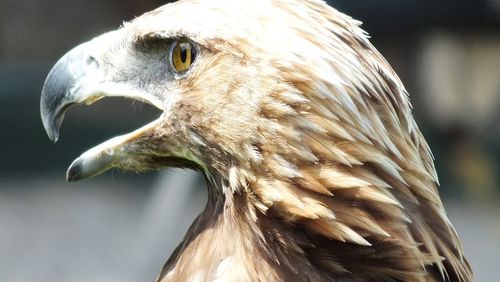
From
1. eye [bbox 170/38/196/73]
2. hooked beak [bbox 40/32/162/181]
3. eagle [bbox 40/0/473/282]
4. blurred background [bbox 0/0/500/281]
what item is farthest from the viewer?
blurred background [bbox 0/0/500/281]

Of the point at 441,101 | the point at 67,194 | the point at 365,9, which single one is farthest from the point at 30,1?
the point at 441,101

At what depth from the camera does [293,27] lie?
7.39 feet

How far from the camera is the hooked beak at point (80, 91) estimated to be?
2492mm

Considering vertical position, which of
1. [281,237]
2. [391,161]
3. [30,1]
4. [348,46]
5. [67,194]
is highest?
[348,46]

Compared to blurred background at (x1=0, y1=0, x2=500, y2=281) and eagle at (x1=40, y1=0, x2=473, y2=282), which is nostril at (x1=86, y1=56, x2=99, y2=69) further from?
blurred background at (x1=0, y1=0, x2=500, y2=281)

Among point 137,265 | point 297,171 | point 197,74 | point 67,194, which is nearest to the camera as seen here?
point 297,171

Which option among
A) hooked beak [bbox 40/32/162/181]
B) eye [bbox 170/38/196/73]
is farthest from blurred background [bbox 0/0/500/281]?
eye [bbox 170/38/196/73]

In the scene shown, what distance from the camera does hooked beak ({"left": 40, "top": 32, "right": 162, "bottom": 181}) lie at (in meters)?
2.49

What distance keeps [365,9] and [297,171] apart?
19.3 ft

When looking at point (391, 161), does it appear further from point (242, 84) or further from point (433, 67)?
point (433, 67)

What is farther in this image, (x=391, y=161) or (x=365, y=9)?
(x=365, y=9)

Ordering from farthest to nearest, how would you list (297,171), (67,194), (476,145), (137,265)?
(476,145)
(67,194)
(137,265)
(297,171)

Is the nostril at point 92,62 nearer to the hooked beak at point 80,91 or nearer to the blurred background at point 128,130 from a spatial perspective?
the hooked beak at point 80,91

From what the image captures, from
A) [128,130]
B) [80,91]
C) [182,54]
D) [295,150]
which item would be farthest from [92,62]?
[128,130]
